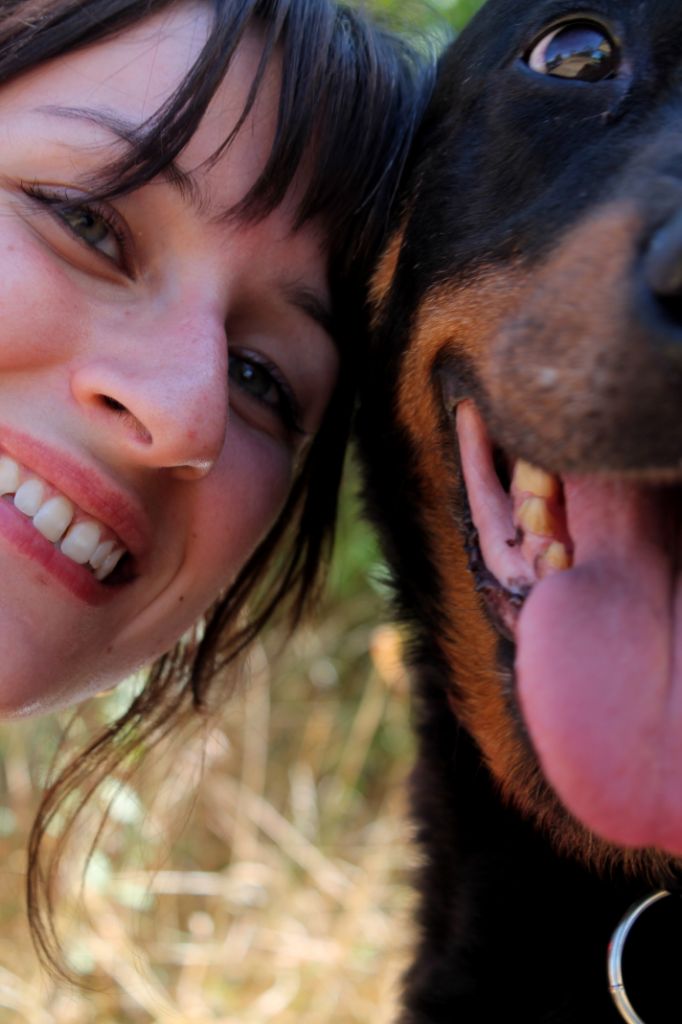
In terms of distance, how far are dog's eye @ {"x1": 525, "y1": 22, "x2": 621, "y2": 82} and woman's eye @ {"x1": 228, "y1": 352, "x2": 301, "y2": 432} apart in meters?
0.68

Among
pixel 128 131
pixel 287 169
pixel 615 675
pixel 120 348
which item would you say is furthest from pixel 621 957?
pixel 128 131

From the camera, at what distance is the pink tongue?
138cm

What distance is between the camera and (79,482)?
5.85 feet

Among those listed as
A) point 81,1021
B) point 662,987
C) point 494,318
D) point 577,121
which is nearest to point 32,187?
point 494,318

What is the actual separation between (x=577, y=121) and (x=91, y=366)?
0.86 meters

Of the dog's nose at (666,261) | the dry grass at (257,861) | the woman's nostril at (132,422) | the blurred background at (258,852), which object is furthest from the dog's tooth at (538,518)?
the dry grass at (257,861)

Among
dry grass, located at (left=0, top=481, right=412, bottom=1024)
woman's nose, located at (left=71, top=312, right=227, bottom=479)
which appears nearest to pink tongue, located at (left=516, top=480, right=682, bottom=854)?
woman's nose, located at (left=71, top=312, right=227, bottom=479)

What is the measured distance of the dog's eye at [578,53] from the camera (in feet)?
6.18

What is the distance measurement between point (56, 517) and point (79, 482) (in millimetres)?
66

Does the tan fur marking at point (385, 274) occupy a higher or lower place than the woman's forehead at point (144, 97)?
lower

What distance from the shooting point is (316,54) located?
1987 mm

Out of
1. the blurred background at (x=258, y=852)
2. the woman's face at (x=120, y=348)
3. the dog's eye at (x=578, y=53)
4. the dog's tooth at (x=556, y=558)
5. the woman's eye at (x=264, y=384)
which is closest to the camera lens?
the dog's tooth at (x=556, y=558)

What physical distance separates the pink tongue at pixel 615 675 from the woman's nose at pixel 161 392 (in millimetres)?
570

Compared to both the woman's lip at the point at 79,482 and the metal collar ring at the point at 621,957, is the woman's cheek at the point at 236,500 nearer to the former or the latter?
the woman's lip at the point at 79,482
